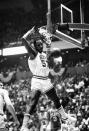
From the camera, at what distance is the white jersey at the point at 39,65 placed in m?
7.32

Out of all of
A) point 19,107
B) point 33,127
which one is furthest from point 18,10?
point 33,127

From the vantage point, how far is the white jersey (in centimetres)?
732

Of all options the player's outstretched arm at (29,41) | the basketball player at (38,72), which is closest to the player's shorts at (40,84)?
the basketball player at (38,72)

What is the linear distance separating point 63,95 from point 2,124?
1034 cm

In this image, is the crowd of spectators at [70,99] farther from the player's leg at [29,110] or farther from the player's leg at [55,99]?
the player's leg at [29,110]

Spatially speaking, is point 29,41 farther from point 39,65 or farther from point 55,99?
point 55,99

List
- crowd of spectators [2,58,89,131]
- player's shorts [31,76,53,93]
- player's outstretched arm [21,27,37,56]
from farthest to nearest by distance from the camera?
crowd of spectators [2,58,89,131]
player's shorts [31,76,53,93]
player's outstretched arm [21,27,37,56]

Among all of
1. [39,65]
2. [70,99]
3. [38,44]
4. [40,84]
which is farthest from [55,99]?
[70,99]

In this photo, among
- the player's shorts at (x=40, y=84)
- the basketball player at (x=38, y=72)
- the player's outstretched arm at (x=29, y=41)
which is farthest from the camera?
the player's shorts at (x=40, y=84)

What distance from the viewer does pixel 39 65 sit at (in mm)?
7359

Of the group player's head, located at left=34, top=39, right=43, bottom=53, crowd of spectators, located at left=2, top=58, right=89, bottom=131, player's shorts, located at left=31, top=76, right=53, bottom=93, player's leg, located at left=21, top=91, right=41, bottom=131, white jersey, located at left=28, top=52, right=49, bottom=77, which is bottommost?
crowd of spectators, located at left=2, top=58, right=89, bottom=131

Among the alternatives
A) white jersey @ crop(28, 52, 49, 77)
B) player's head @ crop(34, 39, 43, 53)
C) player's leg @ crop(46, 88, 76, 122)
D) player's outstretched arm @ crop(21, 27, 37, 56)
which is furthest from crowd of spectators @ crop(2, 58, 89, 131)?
player's outstretched arm @ crop(21, 27, 37, 56)

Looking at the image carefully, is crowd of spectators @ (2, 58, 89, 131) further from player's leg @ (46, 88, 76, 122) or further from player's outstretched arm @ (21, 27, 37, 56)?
player's outstretched arm @ (21, 27, 37, 56)

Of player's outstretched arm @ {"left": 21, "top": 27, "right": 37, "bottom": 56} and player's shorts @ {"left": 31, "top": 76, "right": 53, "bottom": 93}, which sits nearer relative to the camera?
player's outstretched arm @ {"left": 21, "top": 27, "right": 37, "bottom": 56}
